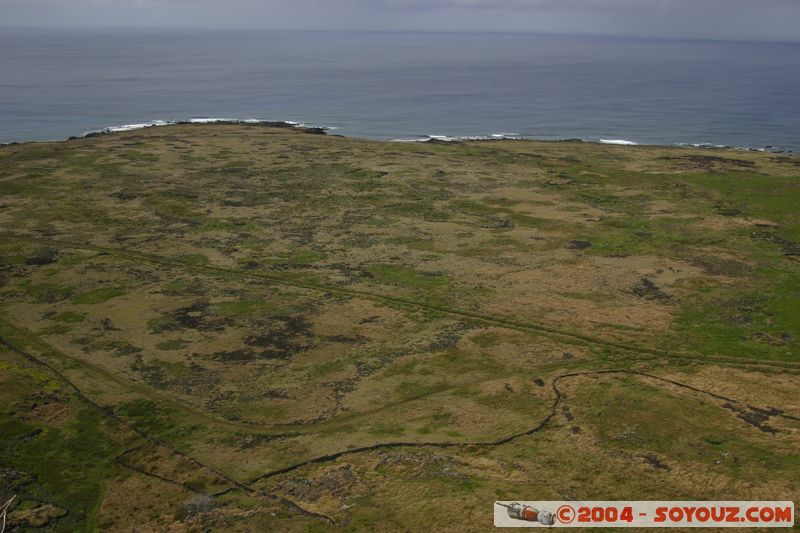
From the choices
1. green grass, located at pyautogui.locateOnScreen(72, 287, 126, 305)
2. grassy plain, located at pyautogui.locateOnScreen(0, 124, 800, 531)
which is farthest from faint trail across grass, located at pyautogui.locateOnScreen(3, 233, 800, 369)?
green grass, located at pyautogui.locateOnScreen(72, 287, 126, 305)

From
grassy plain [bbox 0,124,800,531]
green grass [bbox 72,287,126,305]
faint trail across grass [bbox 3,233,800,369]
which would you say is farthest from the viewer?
green grass [bbox 72,287,126,305]

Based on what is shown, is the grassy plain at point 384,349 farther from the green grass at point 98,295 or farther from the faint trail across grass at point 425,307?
the green grass at point 98,295

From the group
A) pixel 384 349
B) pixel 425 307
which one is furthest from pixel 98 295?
pixel 425 307

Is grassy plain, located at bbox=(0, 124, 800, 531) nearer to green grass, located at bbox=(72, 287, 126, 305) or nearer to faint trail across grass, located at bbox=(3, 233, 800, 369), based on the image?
faint trail across grass, located at bbox=(3, 233, 800, 369)

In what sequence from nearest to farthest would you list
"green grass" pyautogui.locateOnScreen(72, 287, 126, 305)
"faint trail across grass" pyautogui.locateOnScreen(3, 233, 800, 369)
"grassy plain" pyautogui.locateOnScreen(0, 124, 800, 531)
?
1. "grassy plain" pyautogui.locateOnScreen(0, 124, 800, 531)
2. "faint trail across grass" pyautogui.locateOnScreen(3, 233, 800, 369)
3. "green grass" pyautogui.locateOnScreen(72, 287, 126, 305)

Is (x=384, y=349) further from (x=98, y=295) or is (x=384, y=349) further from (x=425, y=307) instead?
(x=98, y=295)

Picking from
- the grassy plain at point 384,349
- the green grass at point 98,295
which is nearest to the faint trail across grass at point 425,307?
the grassy plain at point 384,349

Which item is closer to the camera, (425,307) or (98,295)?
(425,307)

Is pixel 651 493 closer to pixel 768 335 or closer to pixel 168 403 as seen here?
pixel 768 335

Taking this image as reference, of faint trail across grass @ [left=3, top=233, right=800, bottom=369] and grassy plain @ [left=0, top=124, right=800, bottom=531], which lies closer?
grassy plain @ [left=0, top=124, right=800, bottom=531]
